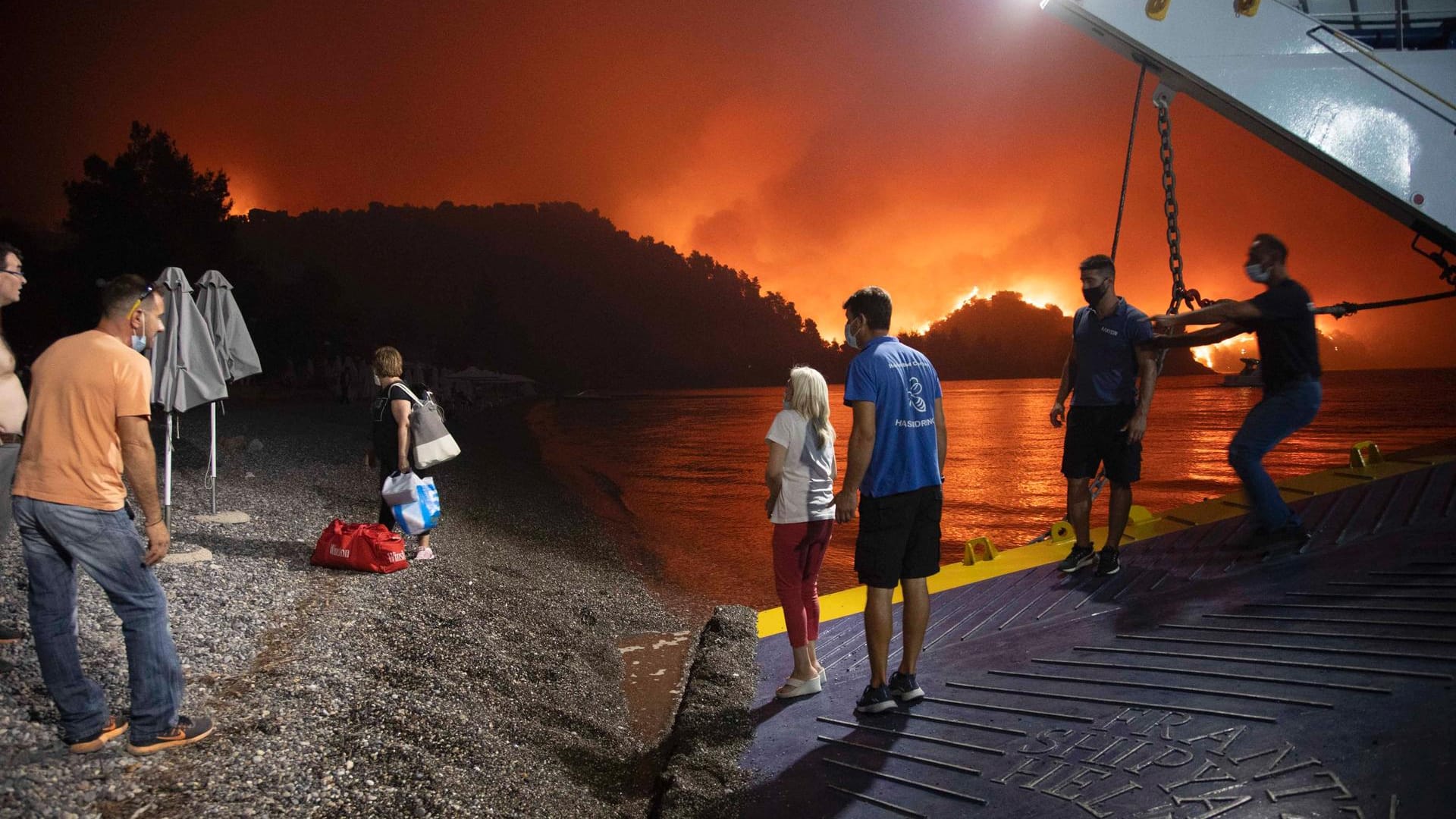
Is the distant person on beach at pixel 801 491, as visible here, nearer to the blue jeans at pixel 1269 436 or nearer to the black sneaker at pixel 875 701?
the black sneaker at pixel 875 701

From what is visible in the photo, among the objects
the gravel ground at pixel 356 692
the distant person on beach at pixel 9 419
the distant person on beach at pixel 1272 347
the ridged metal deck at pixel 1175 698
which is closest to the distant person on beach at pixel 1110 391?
the distant person on beach at pixel 1272 347

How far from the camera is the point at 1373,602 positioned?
4.30 m

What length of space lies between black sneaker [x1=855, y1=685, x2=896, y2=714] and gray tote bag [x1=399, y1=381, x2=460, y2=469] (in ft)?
14.3

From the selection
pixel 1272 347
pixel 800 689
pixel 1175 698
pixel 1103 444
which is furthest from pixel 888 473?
pixel 1272 347

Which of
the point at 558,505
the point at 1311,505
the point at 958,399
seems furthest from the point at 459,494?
the point at 958,399

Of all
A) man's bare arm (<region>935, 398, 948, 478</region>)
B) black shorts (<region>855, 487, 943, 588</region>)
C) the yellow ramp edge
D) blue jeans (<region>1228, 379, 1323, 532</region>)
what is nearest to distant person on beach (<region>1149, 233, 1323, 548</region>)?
blue jeans (<region>1228, 379, 1323, 532</region>)

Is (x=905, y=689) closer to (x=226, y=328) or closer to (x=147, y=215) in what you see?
(x=226, y=328)

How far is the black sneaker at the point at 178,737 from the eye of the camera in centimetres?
366

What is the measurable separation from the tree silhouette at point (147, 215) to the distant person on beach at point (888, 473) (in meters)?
37.0

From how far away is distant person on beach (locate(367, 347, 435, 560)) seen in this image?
23.1 feet

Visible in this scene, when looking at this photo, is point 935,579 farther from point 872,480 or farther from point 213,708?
point 213,708

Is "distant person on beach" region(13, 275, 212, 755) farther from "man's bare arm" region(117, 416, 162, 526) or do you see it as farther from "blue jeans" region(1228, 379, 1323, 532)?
"blue jeans" region(1228, 379, 1323, 532)

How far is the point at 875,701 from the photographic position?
4.21 metres

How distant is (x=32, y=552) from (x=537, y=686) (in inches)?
122
